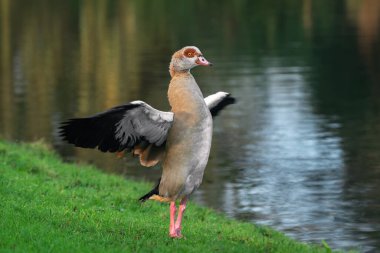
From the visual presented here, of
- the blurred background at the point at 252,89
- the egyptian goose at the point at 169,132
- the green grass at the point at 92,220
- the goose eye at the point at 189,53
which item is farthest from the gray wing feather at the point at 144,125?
the blurred background at the point at 252,89

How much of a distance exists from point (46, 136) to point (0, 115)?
13.5 feet

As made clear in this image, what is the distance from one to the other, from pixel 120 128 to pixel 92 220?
187 centimetres

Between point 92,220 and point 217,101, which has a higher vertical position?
point 217,101

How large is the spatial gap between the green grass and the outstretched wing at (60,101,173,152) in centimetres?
100

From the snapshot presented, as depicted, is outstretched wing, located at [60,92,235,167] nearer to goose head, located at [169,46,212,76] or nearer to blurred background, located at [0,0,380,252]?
goose head, located at [169,46,212,76]

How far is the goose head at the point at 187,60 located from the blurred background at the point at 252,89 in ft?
17.3

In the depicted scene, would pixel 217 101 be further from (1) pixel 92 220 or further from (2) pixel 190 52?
(1) pixel 92 220

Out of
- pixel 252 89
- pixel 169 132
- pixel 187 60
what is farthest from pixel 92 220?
pixel 252 89

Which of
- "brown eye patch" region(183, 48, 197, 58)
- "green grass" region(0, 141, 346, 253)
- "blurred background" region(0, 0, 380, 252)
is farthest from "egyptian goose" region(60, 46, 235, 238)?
"blurred background" region(0, 0, 380, 252)

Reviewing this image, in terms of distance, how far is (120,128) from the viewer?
34.9 feet

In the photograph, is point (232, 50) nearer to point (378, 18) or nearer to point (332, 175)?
point (378, 18)

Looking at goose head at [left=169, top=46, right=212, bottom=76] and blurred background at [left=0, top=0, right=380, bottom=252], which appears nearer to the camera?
goose head at [left=169, top=46, right=212, bottom=76]

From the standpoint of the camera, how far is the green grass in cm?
1045

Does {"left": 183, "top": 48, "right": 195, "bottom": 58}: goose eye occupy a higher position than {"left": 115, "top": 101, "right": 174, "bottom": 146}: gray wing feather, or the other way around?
{"left": 183, "top": 48, "right": 195, "bottom": 58}: goose eye
